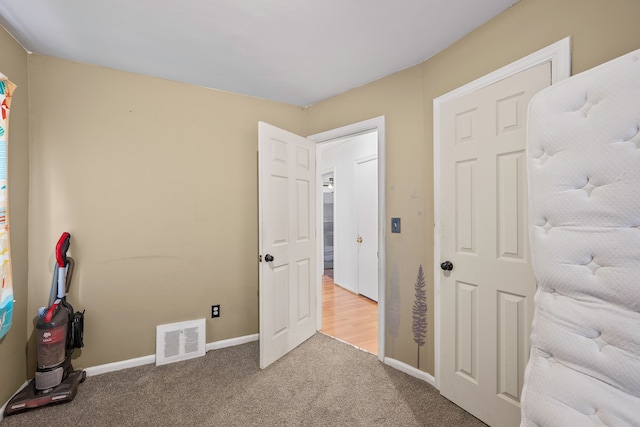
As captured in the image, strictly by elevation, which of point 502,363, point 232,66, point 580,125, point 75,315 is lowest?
point 502,363

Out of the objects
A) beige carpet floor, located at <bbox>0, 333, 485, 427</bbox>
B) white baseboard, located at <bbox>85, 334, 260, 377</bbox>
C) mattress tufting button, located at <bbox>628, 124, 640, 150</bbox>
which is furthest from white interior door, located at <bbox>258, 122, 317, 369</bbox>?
mattress tufting button, located at <bbox>628, 124, 640, 150</bbox>

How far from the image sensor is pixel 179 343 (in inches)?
97.3

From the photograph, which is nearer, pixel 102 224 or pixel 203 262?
pixel 102 224

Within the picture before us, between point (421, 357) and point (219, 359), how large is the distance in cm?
165

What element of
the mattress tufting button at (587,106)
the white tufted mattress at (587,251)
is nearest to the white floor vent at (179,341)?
the white tufted mattress at (587,251)

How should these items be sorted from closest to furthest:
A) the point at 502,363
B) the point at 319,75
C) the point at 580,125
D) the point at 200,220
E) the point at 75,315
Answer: the point at 580,125 → the point at 502,363 → the point at 75,315 → the point at 319,75 → the point at 200,220

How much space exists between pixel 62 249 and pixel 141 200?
1.97ft

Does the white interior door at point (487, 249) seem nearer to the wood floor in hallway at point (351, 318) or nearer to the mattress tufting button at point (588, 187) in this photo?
the mattress tufting button at point (588, 187)

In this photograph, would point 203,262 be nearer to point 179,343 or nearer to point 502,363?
point 179,343

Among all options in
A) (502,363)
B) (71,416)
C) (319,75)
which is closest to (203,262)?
(71,416)

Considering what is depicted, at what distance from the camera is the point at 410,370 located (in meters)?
2.25

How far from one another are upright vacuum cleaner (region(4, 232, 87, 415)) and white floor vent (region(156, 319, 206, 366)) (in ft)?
1.69

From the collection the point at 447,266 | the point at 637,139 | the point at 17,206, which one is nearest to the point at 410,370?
the point at 447,266

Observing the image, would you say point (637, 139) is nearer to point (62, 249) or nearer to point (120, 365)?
point (62, 249)
